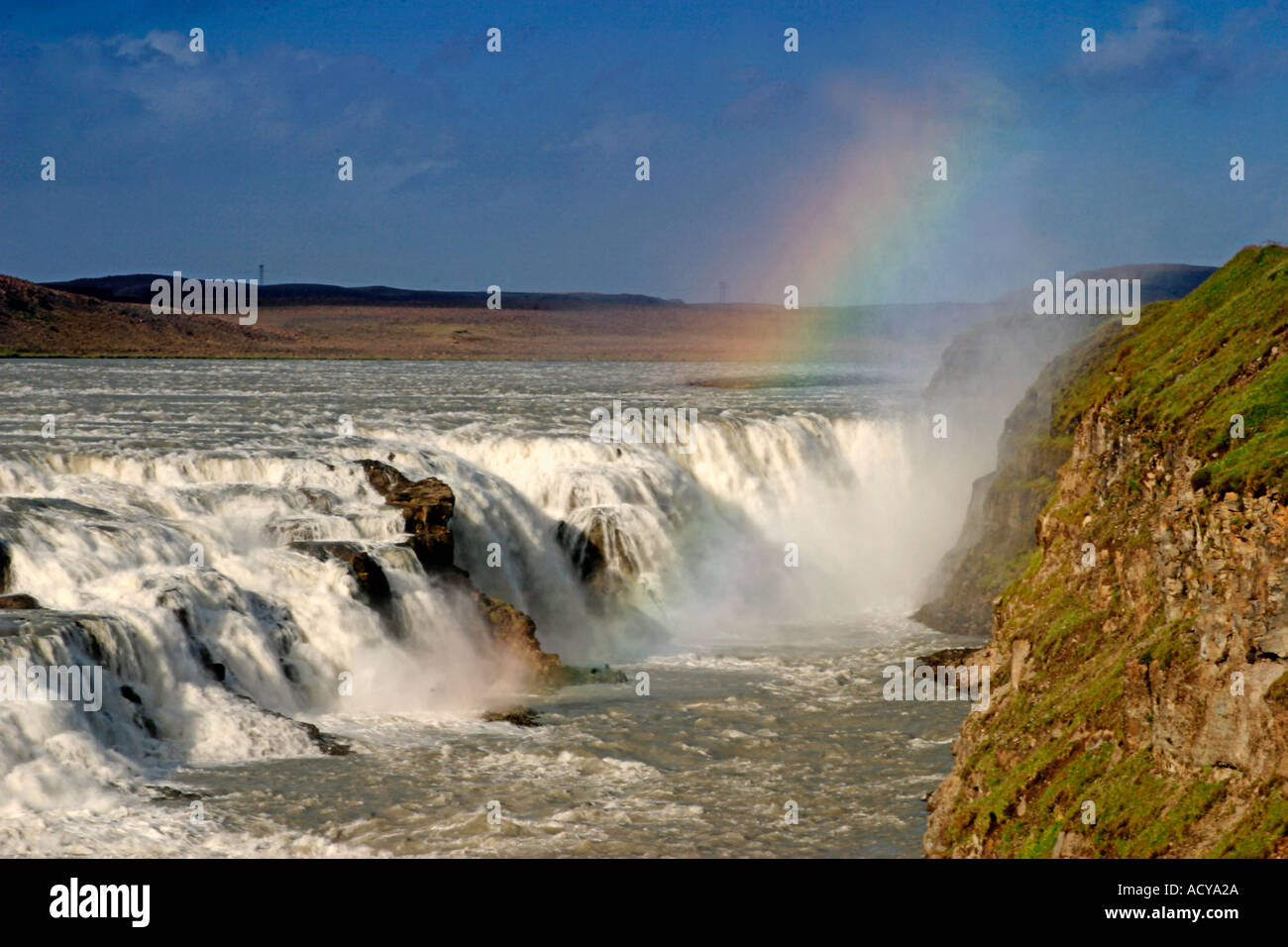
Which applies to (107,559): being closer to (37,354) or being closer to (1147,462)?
(1147,462)

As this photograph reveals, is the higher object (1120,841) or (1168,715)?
(1168,715)

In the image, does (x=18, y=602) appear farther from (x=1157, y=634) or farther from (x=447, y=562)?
(x=1157, y=634)

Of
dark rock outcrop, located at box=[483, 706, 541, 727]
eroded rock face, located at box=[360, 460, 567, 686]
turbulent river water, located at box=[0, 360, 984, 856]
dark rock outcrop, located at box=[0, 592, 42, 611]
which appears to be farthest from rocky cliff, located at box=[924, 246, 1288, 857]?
dark rock outcrop, located at box=[0, 592, 42, 611]

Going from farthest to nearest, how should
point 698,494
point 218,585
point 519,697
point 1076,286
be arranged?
point 1076,286 < point 698,494 < point 519,697 < point 218,585

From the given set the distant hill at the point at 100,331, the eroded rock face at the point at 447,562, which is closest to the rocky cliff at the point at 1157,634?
the eroded rock face at the point at 447,562

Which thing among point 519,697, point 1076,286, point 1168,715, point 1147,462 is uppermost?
point 1076,286

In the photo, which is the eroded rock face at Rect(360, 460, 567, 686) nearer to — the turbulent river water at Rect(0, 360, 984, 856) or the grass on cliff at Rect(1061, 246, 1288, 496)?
the turbulent river water at Rect(0, 360, 984, 856)

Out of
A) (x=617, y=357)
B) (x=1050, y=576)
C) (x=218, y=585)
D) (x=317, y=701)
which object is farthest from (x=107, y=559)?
(x=617, y=357)
